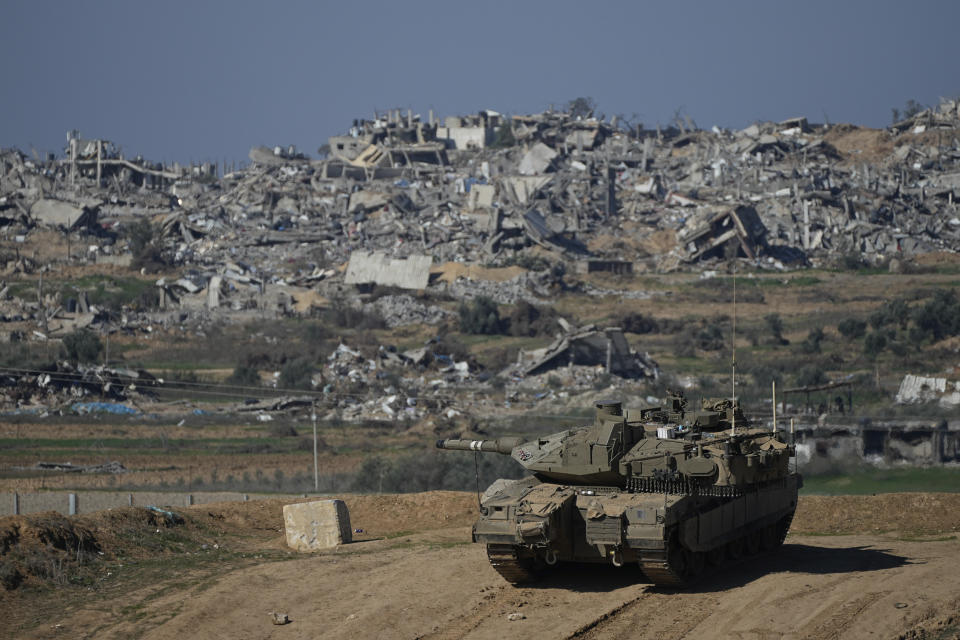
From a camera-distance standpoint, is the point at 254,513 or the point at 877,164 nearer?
the point at 254,513

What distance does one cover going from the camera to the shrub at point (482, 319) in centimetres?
6094

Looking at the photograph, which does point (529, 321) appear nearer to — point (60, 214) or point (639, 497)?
point (60, 214)

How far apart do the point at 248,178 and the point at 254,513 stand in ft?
245

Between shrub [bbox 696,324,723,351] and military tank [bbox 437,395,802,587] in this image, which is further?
shrub [bbox 696,324,723,351]

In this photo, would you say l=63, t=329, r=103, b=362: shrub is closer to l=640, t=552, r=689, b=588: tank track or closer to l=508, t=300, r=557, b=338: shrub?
l=508, t=300, r=557, b=338: shrub

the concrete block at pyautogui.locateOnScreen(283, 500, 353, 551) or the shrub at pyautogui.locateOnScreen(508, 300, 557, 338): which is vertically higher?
the shrub at pyautogui.locateOnScreen(508, 300, 557, 338)

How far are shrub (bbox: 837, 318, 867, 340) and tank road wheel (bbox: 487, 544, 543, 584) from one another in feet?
133

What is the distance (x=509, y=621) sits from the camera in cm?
1603

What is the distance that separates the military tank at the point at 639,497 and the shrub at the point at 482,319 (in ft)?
133

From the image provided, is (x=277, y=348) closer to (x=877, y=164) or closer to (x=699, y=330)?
(x=699, y=330)

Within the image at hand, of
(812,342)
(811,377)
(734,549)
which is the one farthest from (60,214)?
(734,549)

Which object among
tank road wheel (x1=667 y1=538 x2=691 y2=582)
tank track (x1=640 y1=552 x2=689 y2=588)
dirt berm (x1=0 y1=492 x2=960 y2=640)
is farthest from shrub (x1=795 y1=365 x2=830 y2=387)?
tank track (x1=640 y1=552 x2=689 y2=588)

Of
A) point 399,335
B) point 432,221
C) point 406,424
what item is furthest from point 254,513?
point 432,221

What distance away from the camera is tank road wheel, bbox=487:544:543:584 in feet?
57.0
